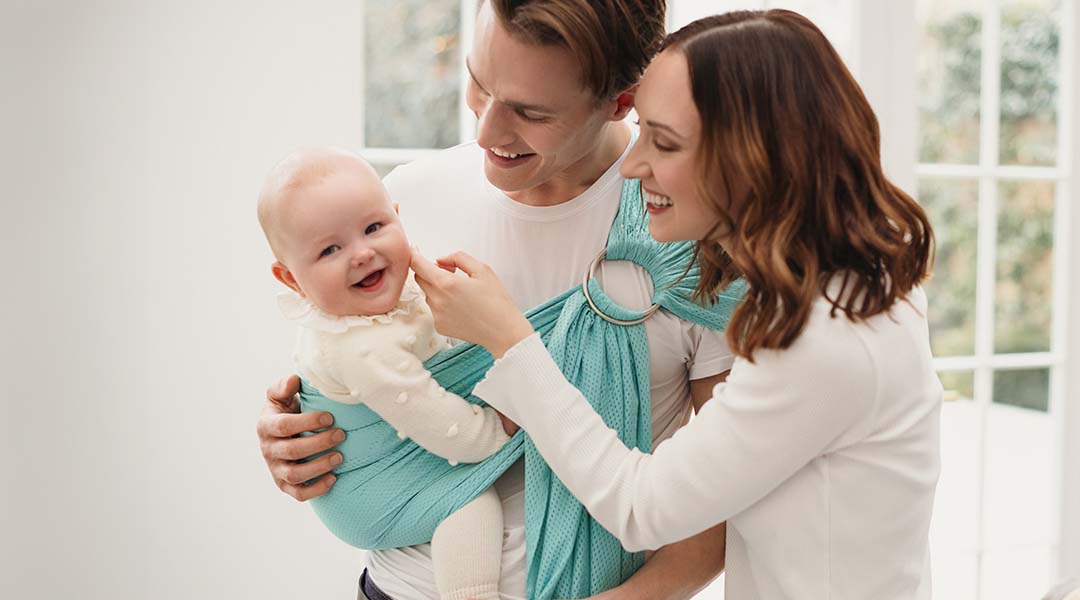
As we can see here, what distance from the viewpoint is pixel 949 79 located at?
9.64 ft

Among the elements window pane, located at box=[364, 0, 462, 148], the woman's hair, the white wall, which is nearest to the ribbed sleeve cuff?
the woman's hair

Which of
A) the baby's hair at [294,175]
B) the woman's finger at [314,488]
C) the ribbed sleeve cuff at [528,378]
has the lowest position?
the woman's finger at [314,488]

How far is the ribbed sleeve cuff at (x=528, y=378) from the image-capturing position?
1.19 meters

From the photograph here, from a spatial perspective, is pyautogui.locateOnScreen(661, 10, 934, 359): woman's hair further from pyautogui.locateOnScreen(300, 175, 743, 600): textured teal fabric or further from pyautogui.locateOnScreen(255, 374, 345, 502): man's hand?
pyautogui.locateOnScreen(255, 374, 345, 502): man's hand

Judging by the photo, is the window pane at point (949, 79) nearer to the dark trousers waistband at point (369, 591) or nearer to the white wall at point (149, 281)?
the white wall at point (149, 281)

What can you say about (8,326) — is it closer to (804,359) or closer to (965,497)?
(804,359)

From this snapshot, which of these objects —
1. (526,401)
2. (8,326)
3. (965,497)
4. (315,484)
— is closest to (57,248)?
(8,326)

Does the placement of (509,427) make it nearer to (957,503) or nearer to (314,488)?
(314,488)

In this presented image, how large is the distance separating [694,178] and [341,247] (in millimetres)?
459

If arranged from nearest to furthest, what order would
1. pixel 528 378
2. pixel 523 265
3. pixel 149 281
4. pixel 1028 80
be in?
pixel 528 378
pixel 523 265
pixel 149 281
pixel 1028 80

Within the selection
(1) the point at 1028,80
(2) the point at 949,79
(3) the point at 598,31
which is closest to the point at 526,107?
(3) the point at 598,31

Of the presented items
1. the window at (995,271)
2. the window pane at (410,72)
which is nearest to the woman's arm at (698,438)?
the window pane at (410,72)

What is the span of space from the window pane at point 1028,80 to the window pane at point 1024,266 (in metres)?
0.11

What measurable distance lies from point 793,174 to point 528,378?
38cm
